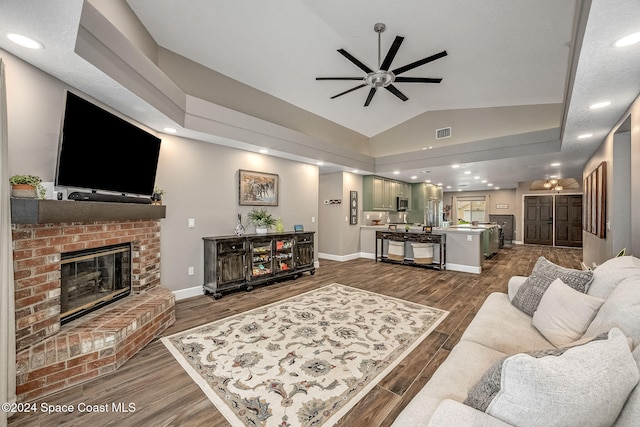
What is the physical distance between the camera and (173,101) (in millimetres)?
3352

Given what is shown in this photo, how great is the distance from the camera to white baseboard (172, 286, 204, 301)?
3965mm

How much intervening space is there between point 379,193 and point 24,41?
23.4ft

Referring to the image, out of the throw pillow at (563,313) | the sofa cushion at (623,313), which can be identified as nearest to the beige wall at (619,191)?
the throw pillow at (563,313)

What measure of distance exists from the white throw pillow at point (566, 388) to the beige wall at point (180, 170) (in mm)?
3273

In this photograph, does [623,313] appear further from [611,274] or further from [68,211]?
[68,211]

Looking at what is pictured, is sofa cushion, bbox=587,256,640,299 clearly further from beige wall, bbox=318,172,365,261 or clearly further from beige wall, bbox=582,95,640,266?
beige wall, bbox=318,172,365,261

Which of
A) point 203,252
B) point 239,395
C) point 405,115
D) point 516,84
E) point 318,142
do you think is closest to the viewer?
point 239,395

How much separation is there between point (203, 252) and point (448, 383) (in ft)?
12.8

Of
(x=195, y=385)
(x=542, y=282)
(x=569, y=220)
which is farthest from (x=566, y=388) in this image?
(x=569, y=220)

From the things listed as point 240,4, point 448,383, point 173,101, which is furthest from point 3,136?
point 448,383

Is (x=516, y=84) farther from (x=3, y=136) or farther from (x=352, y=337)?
(x=3, y=136)

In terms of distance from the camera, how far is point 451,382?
131 cm

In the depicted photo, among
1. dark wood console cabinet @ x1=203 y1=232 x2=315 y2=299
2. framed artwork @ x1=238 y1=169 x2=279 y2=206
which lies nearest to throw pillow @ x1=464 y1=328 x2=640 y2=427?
dark wood console cabinet @ x1=203 y1=232 x2=315 y2=299

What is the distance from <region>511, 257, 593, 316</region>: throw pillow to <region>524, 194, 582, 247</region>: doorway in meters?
9.85
